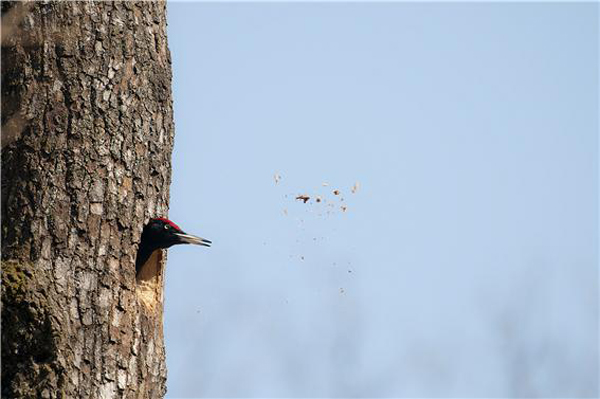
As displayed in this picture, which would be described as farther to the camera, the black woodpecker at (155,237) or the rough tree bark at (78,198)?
the black woodpecker at (155,237)

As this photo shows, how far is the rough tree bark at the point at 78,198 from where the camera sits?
475 cm

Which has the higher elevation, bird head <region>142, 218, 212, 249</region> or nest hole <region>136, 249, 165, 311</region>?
bird head <region>142, 218, 212, 249</region>

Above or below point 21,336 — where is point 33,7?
above

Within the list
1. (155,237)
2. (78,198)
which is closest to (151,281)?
(155,237)

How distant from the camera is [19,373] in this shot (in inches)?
186

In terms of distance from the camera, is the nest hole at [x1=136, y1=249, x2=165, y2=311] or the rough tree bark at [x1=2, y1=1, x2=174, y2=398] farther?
the nest hole at [x1=136, y1=249, x2=165, y2=311]

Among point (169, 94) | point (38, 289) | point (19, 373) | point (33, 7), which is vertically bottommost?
point (19, 373)

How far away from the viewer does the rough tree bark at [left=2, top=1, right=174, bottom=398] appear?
4.75 m

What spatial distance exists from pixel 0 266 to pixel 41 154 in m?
0.56

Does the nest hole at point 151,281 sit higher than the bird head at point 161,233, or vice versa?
the bird head at point 161,233

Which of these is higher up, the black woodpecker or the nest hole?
the black woodpecker

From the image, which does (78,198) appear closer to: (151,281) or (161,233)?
(161,233)

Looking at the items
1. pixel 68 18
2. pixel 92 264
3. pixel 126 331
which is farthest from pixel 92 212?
pixel 68 18

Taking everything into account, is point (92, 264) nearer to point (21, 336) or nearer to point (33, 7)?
point (21, 336)
